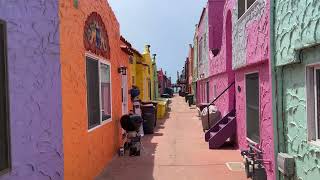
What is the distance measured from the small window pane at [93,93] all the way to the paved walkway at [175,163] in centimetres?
116

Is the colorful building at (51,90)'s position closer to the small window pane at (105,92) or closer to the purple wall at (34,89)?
the purple wall at (34,89)

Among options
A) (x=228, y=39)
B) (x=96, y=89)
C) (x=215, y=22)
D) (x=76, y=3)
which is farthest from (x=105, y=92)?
(x=215, y=22)

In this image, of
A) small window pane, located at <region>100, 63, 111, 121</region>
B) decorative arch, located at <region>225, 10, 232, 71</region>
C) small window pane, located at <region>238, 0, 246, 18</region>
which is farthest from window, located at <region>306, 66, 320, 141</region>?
decorative arch, located at <region>225, 10, 232, 71</region>

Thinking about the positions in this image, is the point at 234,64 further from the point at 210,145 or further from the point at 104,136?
the point at 104,136

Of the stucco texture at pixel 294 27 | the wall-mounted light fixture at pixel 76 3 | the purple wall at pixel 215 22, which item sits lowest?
the stucco texture at pixel 294 27

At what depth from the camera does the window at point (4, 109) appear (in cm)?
464

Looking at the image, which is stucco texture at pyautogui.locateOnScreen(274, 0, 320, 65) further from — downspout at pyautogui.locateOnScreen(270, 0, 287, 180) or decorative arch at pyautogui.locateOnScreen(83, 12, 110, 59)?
decorative arch at pyautogui.locateOnScreen(83, 12, 110, 59)

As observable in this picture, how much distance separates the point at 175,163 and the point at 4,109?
217 inches

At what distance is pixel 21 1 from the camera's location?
501cm

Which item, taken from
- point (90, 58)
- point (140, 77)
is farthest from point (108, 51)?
point (140, 77)

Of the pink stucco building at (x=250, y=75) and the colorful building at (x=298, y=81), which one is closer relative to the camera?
the colorful building at (x=298, y=81)

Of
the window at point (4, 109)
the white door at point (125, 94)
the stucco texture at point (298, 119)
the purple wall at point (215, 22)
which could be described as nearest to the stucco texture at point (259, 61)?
the stucco texture at point (298, 119)

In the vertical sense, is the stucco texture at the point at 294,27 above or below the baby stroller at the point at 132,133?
above

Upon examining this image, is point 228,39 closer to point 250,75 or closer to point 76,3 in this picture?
point 250,75
